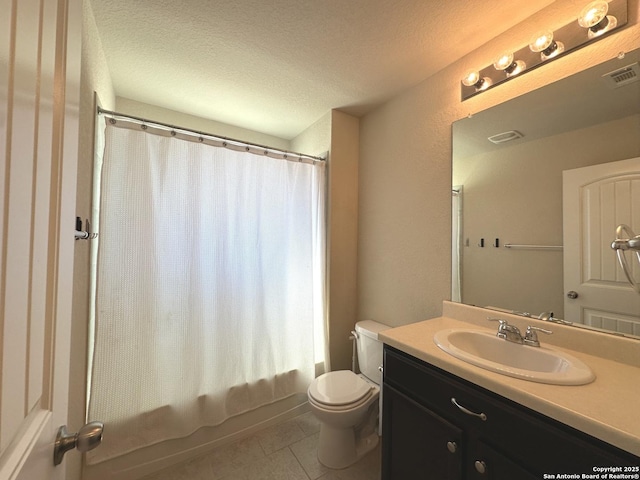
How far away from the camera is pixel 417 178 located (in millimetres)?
1673

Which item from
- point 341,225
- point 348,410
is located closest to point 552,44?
point 341,225

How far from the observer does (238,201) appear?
172 cm

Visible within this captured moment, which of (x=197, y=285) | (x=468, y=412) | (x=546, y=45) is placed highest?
(x=546, y=45)

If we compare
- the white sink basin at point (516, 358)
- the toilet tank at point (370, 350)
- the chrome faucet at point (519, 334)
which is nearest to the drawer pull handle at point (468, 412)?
the white sink basin at point (516, 358)

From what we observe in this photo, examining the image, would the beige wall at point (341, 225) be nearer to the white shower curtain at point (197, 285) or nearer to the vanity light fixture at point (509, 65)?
the white shower curtain at point (197, 285)

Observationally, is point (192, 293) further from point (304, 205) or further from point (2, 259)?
point (2, 259)

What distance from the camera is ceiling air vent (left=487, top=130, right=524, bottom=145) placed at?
49.8 inches

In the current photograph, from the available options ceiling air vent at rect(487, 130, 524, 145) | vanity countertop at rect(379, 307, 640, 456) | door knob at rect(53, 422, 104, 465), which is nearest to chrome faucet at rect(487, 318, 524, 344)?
vanity countertop at rect(379, 307, 640, 456)

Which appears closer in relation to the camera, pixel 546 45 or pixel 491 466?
pixel 491 466

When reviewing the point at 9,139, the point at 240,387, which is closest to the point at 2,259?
the point at 9,139

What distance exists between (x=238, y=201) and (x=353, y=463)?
5.86ft

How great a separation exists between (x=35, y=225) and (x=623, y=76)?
186 centimetres

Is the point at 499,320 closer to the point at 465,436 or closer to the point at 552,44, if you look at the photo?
the point at 465,436

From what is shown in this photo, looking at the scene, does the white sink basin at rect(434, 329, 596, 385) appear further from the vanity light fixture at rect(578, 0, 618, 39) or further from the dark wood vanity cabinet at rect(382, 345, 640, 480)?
the vanity light fixture at rect(578, 0, 618, 39)
